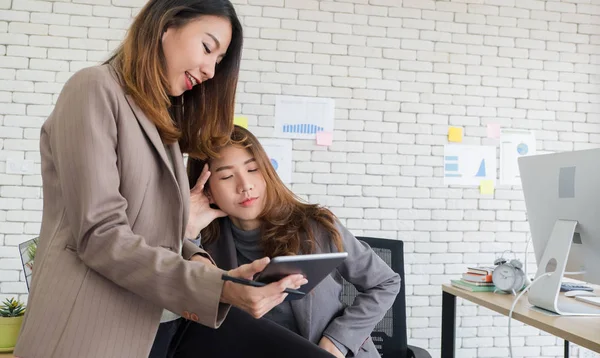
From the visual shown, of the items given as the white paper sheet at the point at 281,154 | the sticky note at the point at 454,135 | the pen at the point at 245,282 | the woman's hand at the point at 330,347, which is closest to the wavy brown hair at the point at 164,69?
the pen at the point at 245,282

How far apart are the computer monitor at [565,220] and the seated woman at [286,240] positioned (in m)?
0.58

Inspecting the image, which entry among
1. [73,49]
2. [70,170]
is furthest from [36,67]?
[70,170]

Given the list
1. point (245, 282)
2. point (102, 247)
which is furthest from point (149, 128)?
point (245, 282)

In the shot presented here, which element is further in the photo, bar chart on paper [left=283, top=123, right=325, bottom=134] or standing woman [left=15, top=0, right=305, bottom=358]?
bar chart on paper [left=283, top=123, right=325, bottom=134]

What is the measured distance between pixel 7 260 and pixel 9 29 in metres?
1.38

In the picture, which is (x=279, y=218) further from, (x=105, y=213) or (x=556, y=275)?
(x=556, y=275)

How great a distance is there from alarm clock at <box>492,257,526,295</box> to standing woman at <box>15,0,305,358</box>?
1479mm

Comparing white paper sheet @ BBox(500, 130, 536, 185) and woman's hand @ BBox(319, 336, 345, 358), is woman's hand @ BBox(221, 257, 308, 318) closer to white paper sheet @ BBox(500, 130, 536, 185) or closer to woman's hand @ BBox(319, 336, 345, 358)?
woman's hand @ BBox(319, 336, 345, 358)

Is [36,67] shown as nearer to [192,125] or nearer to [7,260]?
[7,260]

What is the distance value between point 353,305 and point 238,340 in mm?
609

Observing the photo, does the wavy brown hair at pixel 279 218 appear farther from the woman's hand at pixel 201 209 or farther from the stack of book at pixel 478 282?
the stack of book at pixel 478 282

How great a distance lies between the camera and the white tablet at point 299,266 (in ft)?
3.63

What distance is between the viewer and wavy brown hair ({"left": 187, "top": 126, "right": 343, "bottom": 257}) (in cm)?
180

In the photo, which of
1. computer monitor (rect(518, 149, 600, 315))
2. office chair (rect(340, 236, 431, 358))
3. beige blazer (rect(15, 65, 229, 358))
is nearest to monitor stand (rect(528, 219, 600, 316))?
computer monitor (rect(518, 149, 600, 315))
